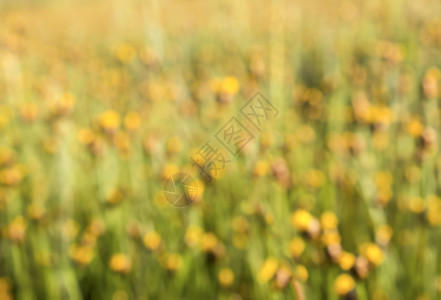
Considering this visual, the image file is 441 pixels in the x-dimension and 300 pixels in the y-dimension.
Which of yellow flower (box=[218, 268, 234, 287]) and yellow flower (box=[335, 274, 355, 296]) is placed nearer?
yellow flower (box=[335, 274, 355, 296])

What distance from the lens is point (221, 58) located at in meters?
2.81

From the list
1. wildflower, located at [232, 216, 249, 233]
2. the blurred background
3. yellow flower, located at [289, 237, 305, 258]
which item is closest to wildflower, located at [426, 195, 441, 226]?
the blurred background

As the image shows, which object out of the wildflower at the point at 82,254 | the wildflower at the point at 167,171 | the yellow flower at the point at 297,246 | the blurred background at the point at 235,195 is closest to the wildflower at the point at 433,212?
the blurred background at the point at 235,195

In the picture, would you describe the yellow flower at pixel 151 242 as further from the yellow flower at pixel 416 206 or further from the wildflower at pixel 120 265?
the yellow flower at pixel 416 206

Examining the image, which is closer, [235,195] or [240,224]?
[240,224]

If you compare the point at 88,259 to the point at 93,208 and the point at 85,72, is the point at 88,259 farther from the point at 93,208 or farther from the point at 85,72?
the point at 85,72

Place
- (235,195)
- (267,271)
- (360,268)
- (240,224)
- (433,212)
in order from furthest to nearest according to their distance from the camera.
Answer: (235,195) → (240,224) → (433,212) → (267,271) → (360,268)

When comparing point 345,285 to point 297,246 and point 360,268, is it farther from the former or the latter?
point 297,246

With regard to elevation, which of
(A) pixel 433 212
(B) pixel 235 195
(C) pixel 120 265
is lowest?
(A) pixel 433 212

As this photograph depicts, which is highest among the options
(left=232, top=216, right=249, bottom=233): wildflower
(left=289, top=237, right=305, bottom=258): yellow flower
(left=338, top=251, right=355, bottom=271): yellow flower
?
(left=232, top=216, right=249, bottom=233): wildflower

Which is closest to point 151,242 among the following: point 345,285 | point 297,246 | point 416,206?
point 297,246

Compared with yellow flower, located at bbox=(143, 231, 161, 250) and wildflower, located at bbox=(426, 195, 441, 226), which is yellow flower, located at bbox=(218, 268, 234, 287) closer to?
yellow flower, located at bbox=(143, 231, 161, 250)

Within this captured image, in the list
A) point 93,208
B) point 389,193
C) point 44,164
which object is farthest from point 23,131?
point 389,193

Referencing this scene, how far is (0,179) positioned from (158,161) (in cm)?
52
